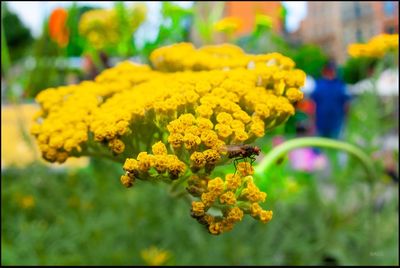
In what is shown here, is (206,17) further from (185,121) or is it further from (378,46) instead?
(185,121)

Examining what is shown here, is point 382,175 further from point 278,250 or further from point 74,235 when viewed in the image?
point 74,235

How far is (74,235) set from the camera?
1.49m

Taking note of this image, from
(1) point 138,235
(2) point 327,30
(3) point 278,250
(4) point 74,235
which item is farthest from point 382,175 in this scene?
(4) point 74,235

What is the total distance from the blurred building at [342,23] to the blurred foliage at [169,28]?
282 mm

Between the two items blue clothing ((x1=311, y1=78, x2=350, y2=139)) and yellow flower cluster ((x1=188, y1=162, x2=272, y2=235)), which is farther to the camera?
blue clothing ((x1=311, y1=78, x2=350, y2=139))

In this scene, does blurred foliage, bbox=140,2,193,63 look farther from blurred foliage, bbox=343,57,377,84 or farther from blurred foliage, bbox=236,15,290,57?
blurred foliage, bbox=343,57,377,84

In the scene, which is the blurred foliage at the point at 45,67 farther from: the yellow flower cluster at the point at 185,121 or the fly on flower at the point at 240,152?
the fly on flower at the point at 240,152

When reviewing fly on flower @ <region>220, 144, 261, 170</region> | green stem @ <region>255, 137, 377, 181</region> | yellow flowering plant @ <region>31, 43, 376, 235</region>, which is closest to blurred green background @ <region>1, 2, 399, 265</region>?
green stem @ <region>255, 137, 377, 181</region>

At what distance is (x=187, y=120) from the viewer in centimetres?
52

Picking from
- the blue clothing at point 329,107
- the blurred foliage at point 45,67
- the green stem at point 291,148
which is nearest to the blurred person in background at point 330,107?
the blue clothing at point 329,107

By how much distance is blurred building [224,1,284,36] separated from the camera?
4.91 feet

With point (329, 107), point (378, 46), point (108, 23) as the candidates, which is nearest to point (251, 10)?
point (108, 23)

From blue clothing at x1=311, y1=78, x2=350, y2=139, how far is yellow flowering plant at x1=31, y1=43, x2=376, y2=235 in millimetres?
1459

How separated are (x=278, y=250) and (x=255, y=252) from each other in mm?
61
